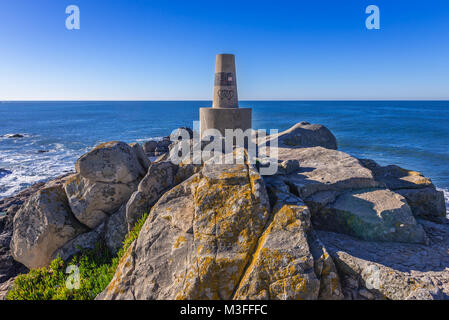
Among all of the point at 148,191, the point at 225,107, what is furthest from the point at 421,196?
the point at 225,107

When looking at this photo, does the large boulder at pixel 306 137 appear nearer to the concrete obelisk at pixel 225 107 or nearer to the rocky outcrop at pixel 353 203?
the concrete obelisk at pixel 225 107

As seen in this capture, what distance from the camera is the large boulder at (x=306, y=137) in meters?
11.6

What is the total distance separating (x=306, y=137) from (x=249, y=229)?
29.0ft

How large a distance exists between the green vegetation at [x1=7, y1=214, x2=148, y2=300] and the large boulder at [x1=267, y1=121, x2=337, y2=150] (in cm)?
743

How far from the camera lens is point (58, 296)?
5137 millimetres

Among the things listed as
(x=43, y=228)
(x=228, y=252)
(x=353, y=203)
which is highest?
(x=353, y=203)

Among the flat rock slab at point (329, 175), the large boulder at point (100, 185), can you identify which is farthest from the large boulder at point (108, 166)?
the flat rock slab at point (329, 175)

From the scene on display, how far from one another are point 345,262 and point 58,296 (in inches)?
205

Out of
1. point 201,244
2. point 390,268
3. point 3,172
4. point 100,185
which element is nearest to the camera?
point 390,268

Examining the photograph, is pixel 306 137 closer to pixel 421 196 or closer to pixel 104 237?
pixel 421 196

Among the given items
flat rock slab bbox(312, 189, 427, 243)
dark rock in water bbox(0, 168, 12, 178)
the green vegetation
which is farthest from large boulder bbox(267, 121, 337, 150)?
dark rock in water bbox(0, 168, 12, 178)

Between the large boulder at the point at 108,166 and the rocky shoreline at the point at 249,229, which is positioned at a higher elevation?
the large boulder at the point at 108,166

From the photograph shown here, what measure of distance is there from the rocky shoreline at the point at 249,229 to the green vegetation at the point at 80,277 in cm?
33

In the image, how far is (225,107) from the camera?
13258 mm
